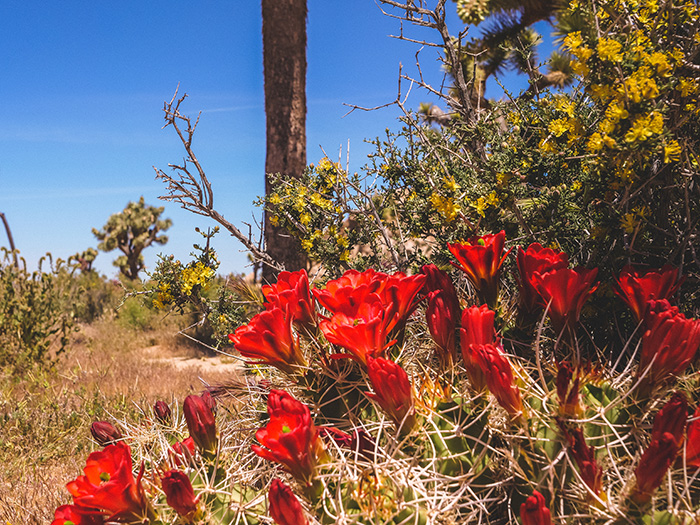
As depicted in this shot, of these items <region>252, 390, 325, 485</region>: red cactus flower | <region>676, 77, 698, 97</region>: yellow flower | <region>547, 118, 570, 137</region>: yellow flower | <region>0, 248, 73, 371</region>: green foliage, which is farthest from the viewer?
<region>0, 248, 73, 371</region>: green foliage

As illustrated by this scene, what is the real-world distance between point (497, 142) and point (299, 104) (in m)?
3.98

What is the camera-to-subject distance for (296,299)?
149cm

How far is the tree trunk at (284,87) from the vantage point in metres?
5.91

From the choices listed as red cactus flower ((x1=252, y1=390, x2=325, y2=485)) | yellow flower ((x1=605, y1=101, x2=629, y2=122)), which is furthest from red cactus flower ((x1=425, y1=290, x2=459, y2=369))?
yellow flower ((x1=605, y1=101, x2=629, y2=122))

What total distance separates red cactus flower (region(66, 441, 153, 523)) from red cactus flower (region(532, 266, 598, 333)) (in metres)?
1.09

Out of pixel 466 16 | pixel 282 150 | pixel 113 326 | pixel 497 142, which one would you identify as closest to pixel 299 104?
pixel 282 150

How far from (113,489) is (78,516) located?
133 mm

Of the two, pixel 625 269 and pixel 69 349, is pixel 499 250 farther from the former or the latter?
pixel 69 349

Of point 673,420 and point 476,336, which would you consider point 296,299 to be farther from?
point 673,420

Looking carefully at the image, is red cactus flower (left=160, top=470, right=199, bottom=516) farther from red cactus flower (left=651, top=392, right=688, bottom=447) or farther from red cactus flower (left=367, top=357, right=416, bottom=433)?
red cactus flower (left=651, top=392, right=688, bottom=447)

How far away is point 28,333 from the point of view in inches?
228

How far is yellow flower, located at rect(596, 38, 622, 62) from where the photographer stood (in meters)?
1.39

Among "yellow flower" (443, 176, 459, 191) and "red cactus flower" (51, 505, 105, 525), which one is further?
"yellow flower" (443, 176, 459, 191)

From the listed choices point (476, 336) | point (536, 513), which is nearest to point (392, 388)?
point (476, 336)
